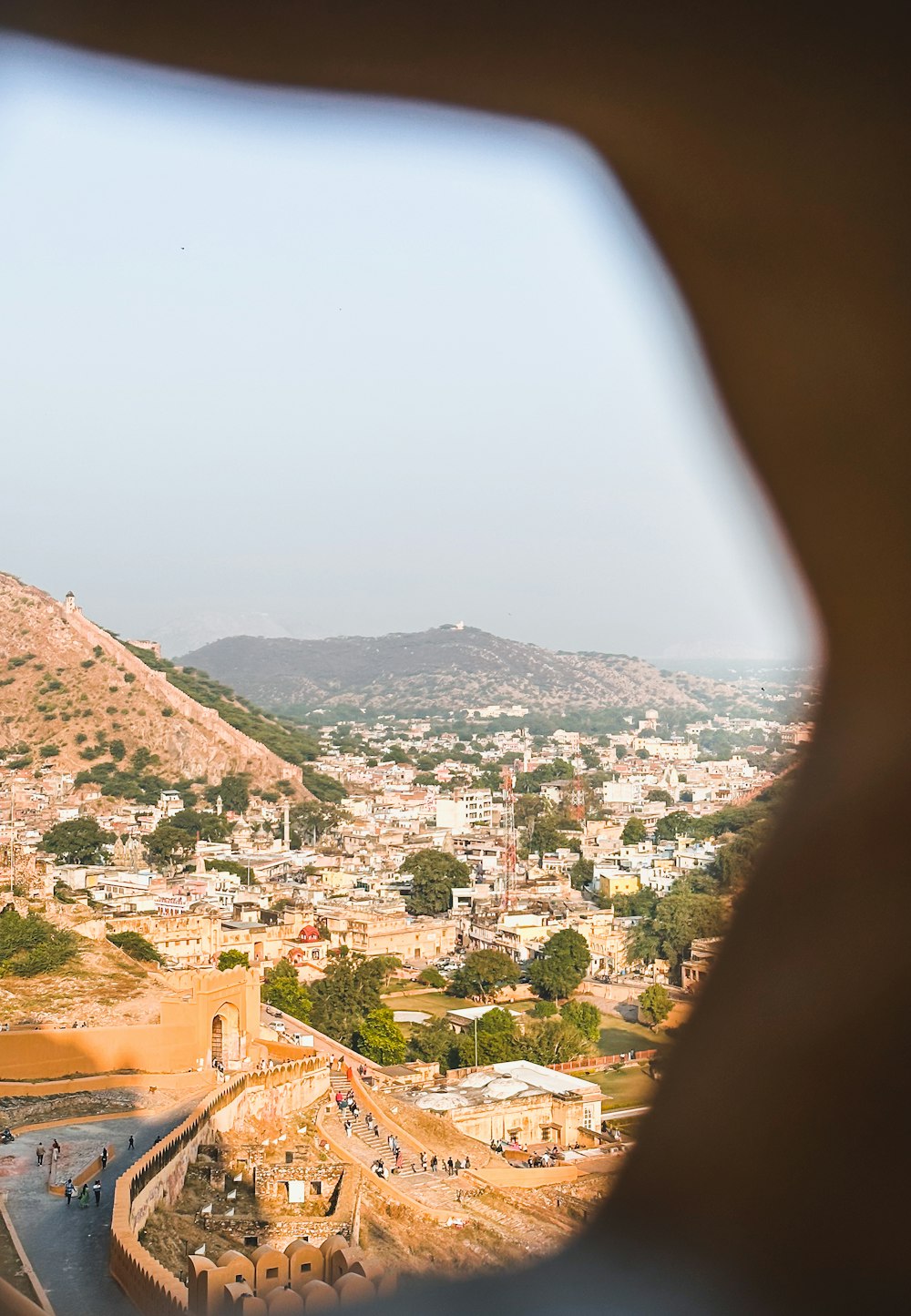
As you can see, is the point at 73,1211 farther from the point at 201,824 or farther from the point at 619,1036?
the point at 201,824

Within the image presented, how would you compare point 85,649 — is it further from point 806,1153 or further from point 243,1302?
point 806,1153

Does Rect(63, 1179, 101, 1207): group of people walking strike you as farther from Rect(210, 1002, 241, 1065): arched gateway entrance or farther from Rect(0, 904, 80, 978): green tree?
Rect(0, 904, 80, 978): green tree

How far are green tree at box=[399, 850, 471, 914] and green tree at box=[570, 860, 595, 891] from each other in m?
1.05

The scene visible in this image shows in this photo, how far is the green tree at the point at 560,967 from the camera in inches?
359

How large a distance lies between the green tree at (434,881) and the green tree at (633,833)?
Answer: 1963 millimetres

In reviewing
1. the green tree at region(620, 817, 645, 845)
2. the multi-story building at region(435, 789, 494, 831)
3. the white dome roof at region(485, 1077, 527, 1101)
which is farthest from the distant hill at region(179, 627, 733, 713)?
the green tree at region(620, 817, 645, 845)

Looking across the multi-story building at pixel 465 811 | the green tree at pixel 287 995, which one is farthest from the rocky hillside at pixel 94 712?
the green tree at pixel 287 995

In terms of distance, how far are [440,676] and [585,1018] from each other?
8092 mm

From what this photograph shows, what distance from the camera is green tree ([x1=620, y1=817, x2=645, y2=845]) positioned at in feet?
43.3

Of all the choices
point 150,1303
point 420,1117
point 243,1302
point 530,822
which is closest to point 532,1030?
point 420,1117

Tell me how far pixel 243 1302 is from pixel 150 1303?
0.84 meters

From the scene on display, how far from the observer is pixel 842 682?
1.60 ft

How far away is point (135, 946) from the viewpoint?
8.09m

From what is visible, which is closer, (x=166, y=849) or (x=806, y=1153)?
(x=806, y=1153)
